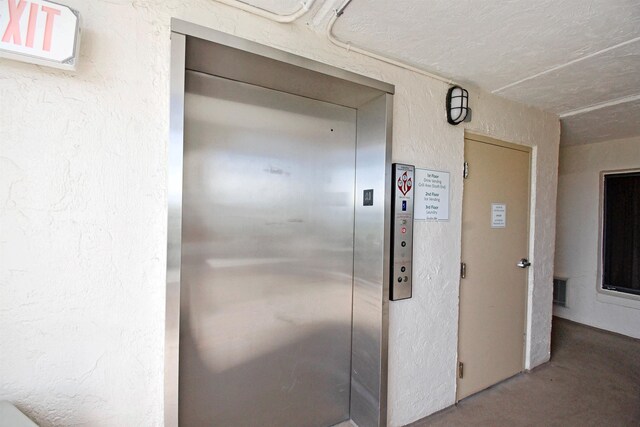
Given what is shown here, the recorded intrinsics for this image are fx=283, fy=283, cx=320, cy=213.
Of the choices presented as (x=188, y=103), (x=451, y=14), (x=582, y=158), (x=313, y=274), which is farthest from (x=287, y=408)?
(x=582, y=158)

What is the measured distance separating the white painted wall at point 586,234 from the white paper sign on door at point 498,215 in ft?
7.45

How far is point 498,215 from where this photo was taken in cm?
230

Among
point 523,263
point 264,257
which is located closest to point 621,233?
point 523,263

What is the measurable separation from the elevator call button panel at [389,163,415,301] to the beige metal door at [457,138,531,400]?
0.60 meters

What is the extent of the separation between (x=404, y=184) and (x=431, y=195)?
265mm

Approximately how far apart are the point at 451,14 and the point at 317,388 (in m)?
2.18

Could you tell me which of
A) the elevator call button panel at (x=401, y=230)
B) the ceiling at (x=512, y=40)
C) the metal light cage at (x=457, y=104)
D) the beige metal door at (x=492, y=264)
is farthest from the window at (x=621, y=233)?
the elevator call button panel at (x=401, y=230)

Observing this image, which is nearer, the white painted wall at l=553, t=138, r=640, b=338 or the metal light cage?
the metal light cage

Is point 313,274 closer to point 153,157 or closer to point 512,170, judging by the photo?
point 153,157

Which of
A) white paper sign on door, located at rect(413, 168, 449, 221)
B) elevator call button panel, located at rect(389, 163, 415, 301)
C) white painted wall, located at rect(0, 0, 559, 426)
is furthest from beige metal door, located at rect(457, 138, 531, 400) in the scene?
white painted wall, located at rect(0, 0, 559, 426)

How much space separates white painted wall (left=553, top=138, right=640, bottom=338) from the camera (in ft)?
10.9

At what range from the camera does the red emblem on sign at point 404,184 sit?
171cm

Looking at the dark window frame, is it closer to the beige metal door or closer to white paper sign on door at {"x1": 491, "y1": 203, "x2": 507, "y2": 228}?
the beige metal door

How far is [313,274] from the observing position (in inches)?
70.2
